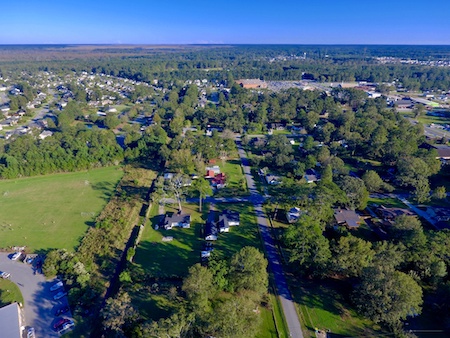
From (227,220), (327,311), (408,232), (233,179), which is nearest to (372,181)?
(408,232)

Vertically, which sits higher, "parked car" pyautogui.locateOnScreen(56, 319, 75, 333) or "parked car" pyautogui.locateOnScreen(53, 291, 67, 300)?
"parked car" pyautogui.locateOnScreen(53, 291, 67, 300)

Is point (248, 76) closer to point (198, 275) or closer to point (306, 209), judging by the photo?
point (306, 209)

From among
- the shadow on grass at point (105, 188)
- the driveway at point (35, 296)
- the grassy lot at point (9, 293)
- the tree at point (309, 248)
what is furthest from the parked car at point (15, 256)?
the tree at point (309, 248)

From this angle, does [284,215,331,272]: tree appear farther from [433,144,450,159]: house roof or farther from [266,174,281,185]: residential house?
[433,144,450,159]: house roof

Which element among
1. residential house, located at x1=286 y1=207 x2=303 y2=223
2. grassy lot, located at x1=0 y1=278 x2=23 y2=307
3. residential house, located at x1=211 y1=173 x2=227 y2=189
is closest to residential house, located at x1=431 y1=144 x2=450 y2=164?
residential house, located at x1=286 y1=207 x2=303 y2=223

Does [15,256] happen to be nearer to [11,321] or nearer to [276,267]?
[11,321]

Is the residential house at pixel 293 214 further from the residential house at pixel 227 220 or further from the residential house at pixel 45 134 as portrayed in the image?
the residential house at pixel 45 134

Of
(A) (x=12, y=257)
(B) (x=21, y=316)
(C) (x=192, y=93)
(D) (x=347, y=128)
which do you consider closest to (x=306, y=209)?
(B) (x=21, y=316)

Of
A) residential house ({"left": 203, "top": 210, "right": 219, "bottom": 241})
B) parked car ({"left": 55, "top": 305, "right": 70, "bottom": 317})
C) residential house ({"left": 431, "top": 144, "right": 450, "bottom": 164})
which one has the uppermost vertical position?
residential house ({"left": 431, "top": 144, "right": 450, "bottom": 164})
